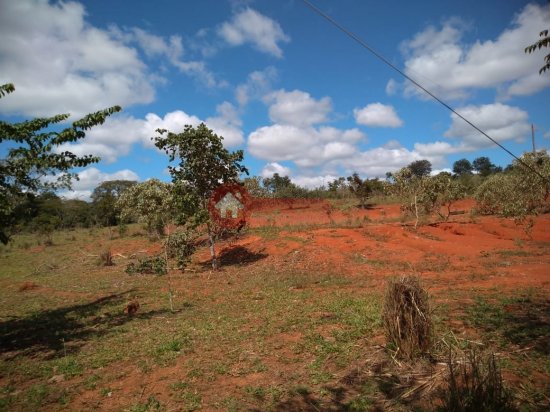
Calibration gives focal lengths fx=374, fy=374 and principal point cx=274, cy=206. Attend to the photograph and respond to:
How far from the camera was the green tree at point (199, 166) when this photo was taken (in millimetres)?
13003

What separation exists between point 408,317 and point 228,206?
13.1 meters

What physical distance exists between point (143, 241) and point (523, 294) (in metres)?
19.7

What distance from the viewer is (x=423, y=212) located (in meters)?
25.5

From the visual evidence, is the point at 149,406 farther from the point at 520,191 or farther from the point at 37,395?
the point at 520,191

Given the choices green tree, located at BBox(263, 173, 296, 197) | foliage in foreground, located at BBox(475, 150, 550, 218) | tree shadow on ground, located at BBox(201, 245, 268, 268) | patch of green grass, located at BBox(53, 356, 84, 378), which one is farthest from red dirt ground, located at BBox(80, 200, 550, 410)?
green tree, located at BBox(263, 173, 296, 197)

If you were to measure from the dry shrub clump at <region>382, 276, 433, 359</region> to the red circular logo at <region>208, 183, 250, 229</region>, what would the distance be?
10.2m

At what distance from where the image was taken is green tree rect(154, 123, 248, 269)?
42.7 ft

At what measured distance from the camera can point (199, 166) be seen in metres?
13.5

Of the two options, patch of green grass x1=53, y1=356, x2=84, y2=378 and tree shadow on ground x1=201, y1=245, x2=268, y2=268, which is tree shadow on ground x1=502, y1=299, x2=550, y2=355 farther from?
tree shadow on ground x1=201, y1=245, x2=268, y2=268

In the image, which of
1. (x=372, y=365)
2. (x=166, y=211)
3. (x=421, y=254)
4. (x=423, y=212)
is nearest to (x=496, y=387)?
(x=372, y=365)

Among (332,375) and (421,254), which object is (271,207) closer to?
(421,254)

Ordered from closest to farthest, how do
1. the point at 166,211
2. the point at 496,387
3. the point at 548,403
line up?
the point at 496,387 < the point at 548,403 < the point at 166,211

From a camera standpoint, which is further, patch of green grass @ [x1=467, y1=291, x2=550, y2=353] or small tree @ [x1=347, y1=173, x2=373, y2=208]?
small tree @ [x1=347, y1=173, x2=373, y2=208]

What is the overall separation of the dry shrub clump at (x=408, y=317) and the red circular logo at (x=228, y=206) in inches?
400
